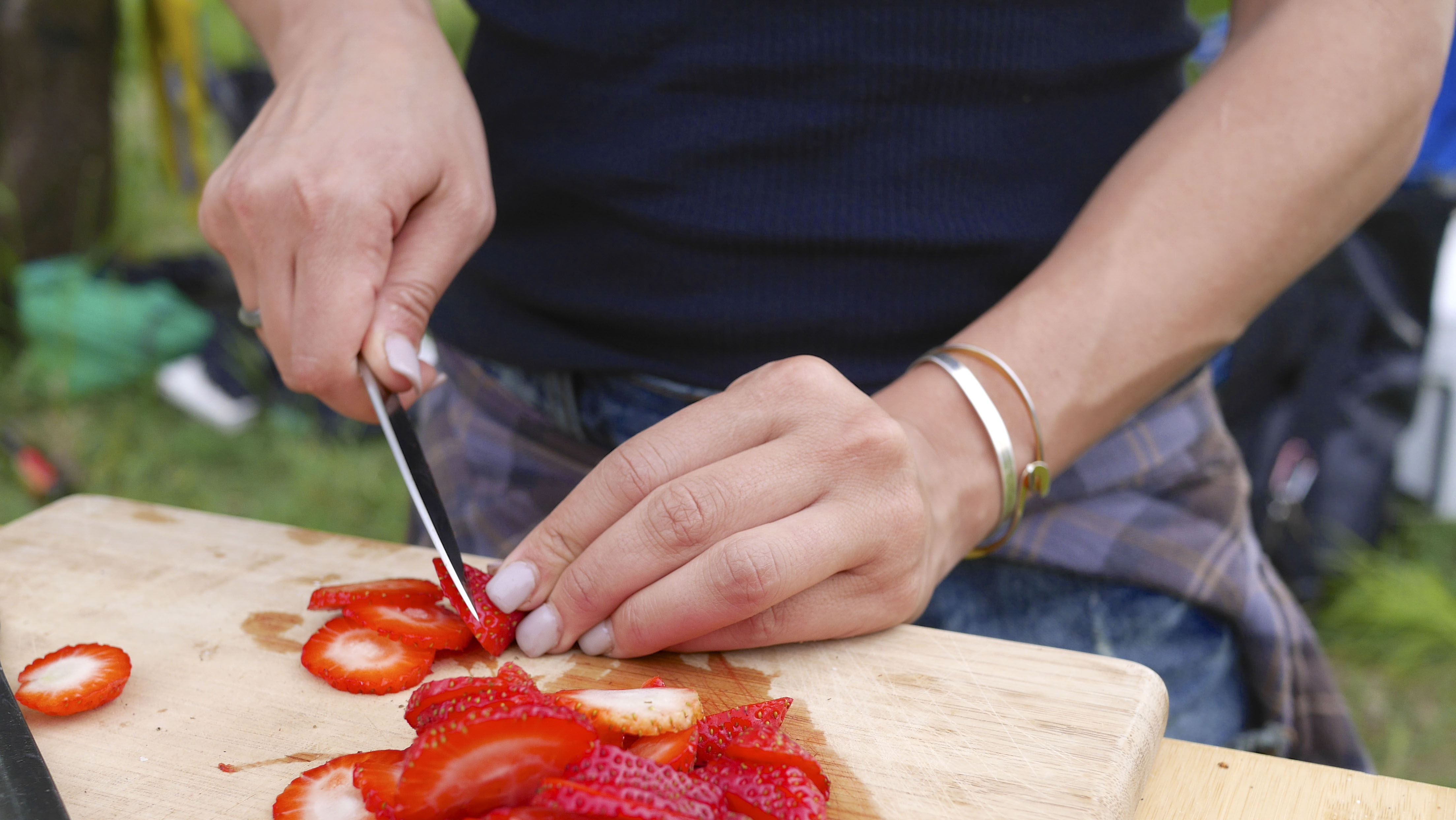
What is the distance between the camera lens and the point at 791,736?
2.99 feet

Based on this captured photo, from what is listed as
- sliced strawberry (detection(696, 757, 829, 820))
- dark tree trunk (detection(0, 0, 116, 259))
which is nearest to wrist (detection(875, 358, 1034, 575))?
sliced strawberry (detection(696, 757, 829, 820))

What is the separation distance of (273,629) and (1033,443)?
0.77m

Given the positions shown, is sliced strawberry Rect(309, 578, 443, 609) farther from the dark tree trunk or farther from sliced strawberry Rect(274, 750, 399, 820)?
the dark tree trunk

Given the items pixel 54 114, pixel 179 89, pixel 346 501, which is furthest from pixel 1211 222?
pixel 179 89

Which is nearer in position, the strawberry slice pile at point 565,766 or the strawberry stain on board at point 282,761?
the strawberry slice pile at point 565,766

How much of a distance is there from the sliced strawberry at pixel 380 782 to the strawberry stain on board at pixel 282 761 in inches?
3.5

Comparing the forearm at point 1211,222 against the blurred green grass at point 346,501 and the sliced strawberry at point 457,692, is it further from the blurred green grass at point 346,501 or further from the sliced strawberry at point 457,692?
the blurred green grass at point 346,501

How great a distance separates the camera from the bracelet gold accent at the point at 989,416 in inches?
41.5

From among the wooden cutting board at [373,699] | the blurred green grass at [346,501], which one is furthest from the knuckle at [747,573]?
the blurred green grass at [346,501]

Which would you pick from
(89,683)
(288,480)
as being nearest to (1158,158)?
(89,683)

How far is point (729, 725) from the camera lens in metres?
0.86

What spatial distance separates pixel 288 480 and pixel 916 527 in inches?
118

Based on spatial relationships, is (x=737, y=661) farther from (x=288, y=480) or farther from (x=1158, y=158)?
(x=288, y=480)

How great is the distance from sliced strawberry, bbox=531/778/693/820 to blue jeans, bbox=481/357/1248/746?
0.60 metres
